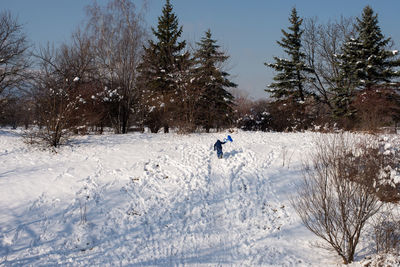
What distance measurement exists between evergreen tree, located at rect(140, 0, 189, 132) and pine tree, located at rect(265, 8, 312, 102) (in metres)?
9.03

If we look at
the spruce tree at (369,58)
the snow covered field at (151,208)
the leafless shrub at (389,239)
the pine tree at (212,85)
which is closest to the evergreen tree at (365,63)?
the spruce tree at (369,58)

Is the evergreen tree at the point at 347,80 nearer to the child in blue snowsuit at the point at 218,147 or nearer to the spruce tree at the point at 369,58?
the spruce tree at the point at 369,58

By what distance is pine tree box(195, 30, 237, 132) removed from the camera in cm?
1789

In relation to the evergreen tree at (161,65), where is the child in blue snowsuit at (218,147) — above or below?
below

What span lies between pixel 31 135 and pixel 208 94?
12752mm

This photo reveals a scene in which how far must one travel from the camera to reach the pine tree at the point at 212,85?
17.9 metres

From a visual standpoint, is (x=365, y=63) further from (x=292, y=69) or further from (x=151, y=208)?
(x=151, y=208)

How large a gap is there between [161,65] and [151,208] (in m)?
15.4

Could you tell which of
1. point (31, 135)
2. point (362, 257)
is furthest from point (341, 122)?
point (31, 135)

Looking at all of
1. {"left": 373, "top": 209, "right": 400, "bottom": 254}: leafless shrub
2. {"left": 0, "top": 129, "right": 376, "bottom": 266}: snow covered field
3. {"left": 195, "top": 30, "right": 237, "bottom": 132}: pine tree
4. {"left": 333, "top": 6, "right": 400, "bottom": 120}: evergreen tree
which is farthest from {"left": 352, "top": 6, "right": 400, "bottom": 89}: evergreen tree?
{"left": 373, "top": 209, "right": 400, "bottom": 254}: leafless shrub

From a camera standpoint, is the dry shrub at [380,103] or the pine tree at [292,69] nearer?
the dry shrub at [380,103]

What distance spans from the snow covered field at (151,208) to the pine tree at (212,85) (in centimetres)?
834

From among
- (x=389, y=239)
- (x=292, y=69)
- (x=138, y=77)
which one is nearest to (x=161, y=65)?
(x=138, y=77)

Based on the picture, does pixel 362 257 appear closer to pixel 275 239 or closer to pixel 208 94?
pixel 275 239
